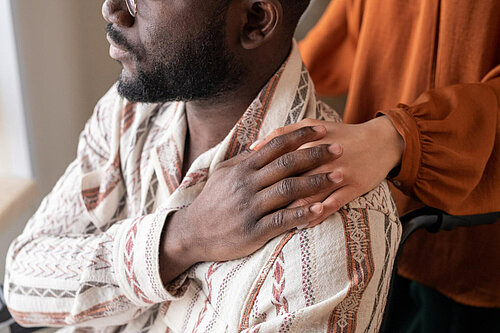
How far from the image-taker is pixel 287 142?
0.82 m

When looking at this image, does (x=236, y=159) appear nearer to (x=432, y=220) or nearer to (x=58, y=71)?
(x=432, y=220)

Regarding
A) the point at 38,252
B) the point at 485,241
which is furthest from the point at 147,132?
the point at 485,241

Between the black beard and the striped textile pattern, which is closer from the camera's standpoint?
the striped textile pattern

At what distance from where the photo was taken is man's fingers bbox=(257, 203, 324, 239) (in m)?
0.78

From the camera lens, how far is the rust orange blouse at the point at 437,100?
91 cm

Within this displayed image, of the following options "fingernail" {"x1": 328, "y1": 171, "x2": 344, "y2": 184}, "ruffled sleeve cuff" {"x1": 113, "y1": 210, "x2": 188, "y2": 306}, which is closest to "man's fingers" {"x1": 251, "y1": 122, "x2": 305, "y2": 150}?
"fingernail" {"x1": 328, "y1": 171, "x2": 344, "y2": 184}

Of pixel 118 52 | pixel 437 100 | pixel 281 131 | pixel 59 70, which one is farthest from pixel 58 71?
pixel 437 100

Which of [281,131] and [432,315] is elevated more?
[281,131]

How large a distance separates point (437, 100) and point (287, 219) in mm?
342

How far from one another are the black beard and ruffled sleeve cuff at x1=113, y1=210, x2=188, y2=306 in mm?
203

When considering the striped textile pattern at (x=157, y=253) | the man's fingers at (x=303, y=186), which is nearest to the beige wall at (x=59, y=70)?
the striped textile pattern at (x=157, y=253)

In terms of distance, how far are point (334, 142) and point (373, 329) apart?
0.90ft

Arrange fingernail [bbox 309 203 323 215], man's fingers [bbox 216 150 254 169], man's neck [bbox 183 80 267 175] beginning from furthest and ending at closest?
man's neck [bbox 183 80 267 175]
man's fingers [bbox 216 150 254 169]
fingernail [bbox 309 203 323 215]

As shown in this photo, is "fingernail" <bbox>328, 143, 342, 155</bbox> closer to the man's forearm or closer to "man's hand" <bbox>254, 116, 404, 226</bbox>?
"man's hand" <bbox>254, 116, 404, 226</bbox>
